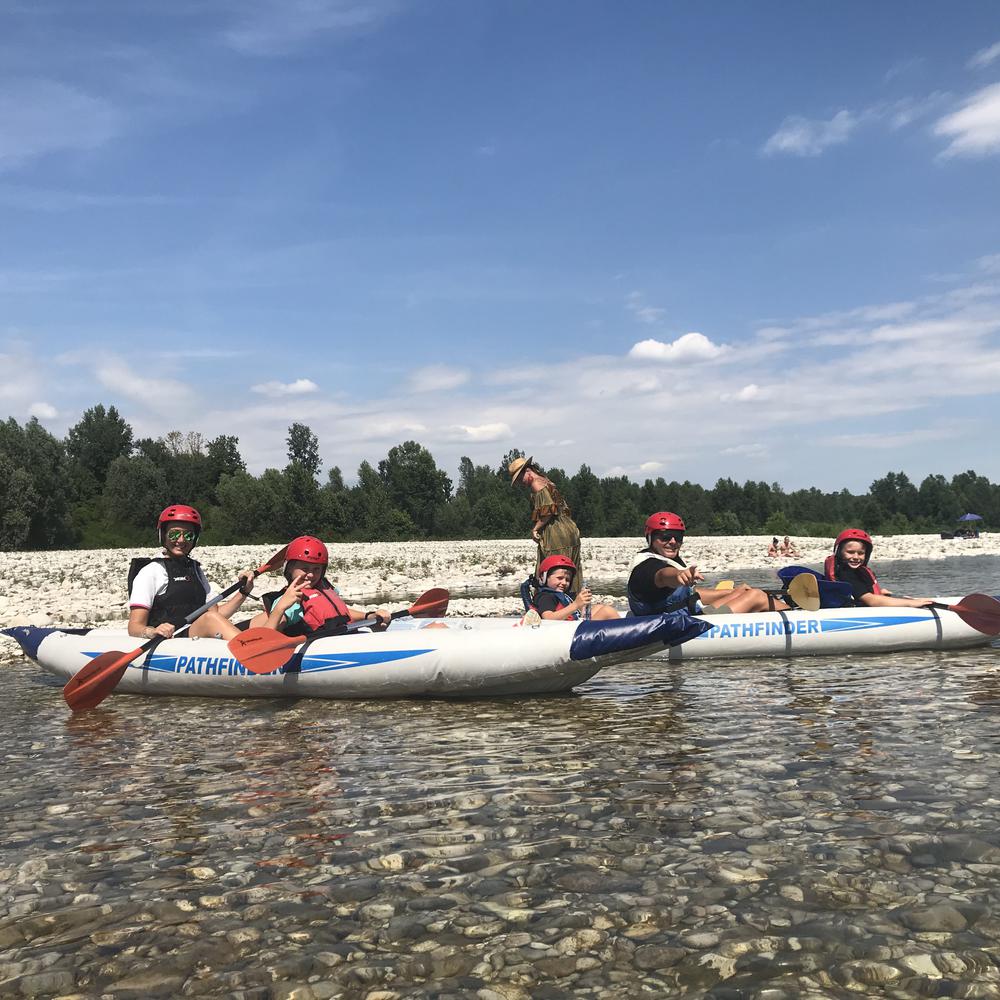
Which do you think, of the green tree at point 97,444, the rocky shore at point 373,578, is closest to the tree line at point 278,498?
the green tree at point 97,444

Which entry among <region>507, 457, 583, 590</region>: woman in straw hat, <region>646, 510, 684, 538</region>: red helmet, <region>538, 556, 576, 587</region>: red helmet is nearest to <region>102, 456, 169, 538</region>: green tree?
<region>507, 457, 583, 590</region>: woman in straw hat

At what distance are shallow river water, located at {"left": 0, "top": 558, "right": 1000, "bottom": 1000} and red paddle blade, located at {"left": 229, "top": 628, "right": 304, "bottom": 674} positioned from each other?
118 cm

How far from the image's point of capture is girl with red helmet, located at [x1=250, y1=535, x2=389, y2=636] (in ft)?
32.0

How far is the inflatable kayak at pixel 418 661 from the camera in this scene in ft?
27.9

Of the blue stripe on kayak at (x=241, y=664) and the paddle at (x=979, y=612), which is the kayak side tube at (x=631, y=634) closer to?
the blue stripe on kayak at (x=241, y=664)

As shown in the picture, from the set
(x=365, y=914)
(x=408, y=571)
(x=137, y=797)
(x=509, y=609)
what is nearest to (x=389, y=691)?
(x=137, y=797)

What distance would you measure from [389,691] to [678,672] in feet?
11.6

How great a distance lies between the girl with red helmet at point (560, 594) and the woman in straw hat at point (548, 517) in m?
0.26

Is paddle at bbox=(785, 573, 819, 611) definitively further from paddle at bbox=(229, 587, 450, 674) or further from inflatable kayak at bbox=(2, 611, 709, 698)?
paddle at bbox=(229, 587, 450, 674)

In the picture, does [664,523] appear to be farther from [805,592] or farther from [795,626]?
[805,592]

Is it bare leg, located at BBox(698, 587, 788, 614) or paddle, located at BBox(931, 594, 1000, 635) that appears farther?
bare leg, located at BBox(698, 587, 788, 614)

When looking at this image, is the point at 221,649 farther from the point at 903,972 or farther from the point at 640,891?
the point at 903,972

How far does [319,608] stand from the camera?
10188 mm

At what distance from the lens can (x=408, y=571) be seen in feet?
107
